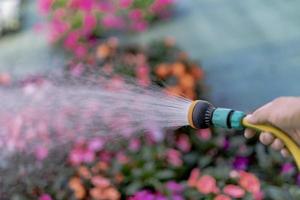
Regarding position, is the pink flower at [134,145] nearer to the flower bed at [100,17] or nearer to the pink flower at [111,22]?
the flower bed at [100,17]

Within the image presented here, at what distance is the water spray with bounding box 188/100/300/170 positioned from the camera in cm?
143

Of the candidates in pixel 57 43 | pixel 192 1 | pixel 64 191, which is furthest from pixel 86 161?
pixel 192 1

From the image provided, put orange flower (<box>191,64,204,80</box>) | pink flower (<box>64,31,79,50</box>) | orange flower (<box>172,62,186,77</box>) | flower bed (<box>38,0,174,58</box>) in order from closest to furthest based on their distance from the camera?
orange flower (<box>172,62,186,77</box>), orange flower (<box>191,64,204,80</box>), pink flower (<box>64,31,79,50</box>), flower bed (<box>38,0,174,58</box>)

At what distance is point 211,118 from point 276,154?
105 centimetres

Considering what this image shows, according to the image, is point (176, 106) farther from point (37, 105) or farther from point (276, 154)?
point (37, 105)

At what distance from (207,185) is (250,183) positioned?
143 millimetres

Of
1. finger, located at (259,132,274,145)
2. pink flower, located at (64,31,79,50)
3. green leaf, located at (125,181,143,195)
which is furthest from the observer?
pink flower, located at (64,31,79,50)

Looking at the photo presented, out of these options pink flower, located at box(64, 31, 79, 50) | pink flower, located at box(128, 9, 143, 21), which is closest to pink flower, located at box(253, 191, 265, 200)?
pink flower, located at box(64, 31, 79, 50)

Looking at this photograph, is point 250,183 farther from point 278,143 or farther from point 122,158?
point 278,143

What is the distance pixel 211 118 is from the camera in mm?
1500

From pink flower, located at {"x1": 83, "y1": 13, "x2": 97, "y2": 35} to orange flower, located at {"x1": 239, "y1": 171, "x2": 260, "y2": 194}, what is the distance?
2108mm

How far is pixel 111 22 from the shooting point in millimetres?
4227

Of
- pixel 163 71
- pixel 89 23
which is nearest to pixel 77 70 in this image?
pixel 163 71

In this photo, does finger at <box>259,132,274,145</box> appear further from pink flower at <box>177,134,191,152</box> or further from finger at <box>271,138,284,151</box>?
pink flower at <box>177,134,191,152</box>
